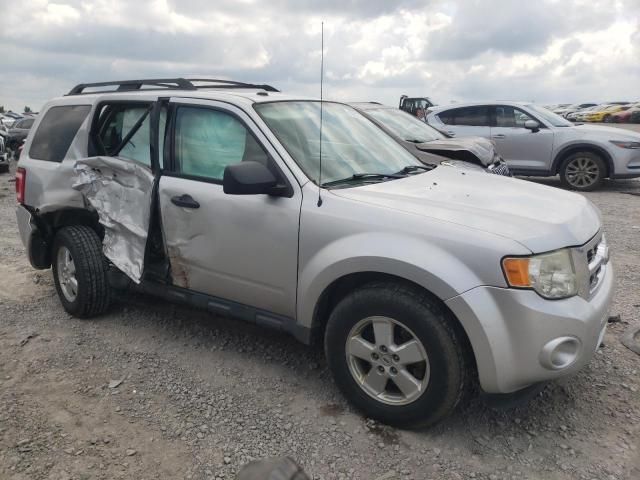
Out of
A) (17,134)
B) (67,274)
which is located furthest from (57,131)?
(17,134)

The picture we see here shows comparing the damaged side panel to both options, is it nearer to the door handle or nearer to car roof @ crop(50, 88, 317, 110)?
the door handle

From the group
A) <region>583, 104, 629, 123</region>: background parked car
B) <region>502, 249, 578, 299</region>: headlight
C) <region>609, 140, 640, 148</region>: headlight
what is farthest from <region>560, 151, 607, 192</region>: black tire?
<region>583, 104, 629, 123</region>: background parked car

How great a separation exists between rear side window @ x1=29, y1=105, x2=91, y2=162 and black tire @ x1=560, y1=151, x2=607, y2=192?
8876 millimetres

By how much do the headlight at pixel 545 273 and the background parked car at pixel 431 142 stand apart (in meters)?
3.88

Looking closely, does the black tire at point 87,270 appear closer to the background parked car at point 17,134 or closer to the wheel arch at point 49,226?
the wheel arch at point 49,226

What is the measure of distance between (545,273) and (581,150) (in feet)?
29.1

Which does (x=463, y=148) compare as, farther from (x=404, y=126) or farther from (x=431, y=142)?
(x=404, y=126)

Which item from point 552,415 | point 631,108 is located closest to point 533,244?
point 552,415

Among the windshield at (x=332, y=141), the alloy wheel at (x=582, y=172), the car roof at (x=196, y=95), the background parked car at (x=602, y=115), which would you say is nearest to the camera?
the windshield at (x=332, y=141)

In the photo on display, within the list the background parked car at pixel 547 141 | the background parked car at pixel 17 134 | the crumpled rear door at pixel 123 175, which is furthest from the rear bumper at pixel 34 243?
the background parked car at pixel 17 134

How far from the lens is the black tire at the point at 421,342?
271 centimetres

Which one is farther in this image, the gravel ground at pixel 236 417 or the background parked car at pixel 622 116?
the background parked car at pixel 622 116

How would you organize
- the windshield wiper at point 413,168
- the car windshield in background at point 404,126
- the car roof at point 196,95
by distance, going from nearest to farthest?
the car roof at point 196,95 < the windshield wiper at point 413,168 < the car windshield in background at point 404,126

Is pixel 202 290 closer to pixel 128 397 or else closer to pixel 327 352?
pixel 128 397
